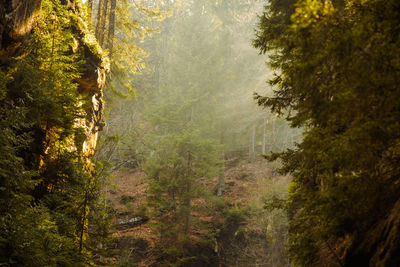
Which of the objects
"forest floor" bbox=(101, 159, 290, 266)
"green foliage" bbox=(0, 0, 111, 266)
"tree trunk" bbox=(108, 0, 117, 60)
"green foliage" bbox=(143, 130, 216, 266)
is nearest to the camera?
"green foliage" bbox=(0, 0, 111, 266)

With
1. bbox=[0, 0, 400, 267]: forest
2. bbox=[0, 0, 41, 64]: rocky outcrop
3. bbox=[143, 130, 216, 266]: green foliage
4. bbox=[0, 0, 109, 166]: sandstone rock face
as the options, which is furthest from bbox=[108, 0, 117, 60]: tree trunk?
bbox=[143, 130, 216, 266]: green foliage

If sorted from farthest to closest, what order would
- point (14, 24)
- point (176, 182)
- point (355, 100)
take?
point (176, 182) → point (14, 24) → point (355, 100)

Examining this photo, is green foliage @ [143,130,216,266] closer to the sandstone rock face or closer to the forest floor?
the forest floor

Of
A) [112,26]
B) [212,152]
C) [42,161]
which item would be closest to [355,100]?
[42,161]

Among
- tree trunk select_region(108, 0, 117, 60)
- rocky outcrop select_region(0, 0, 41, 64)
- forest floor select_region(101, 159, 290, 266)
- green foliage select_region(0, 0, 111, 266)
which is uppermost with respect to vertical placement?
tree trunk select_region(108, 0, 117, 60)

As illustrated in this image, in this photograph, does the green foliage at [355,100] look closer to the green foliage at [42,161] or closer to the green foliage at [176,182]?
the green foliage at [42,161]

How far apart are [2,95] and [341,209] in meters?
5.55

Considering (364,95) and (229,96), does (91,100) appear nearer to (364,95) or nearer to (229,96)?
(364,95)

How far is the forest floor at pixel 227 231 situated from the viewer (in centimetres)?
1416

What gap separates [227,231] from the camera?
17.3 m

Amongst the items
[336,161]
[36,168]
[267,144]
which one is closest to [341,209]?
[336,161]

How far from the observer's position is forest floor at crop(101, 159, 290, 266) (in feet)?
46.4

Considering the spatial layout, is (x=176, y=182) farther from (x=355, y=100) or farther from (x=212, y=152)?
(x=355, y=100)

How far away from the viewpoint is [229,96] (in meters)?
26.1
